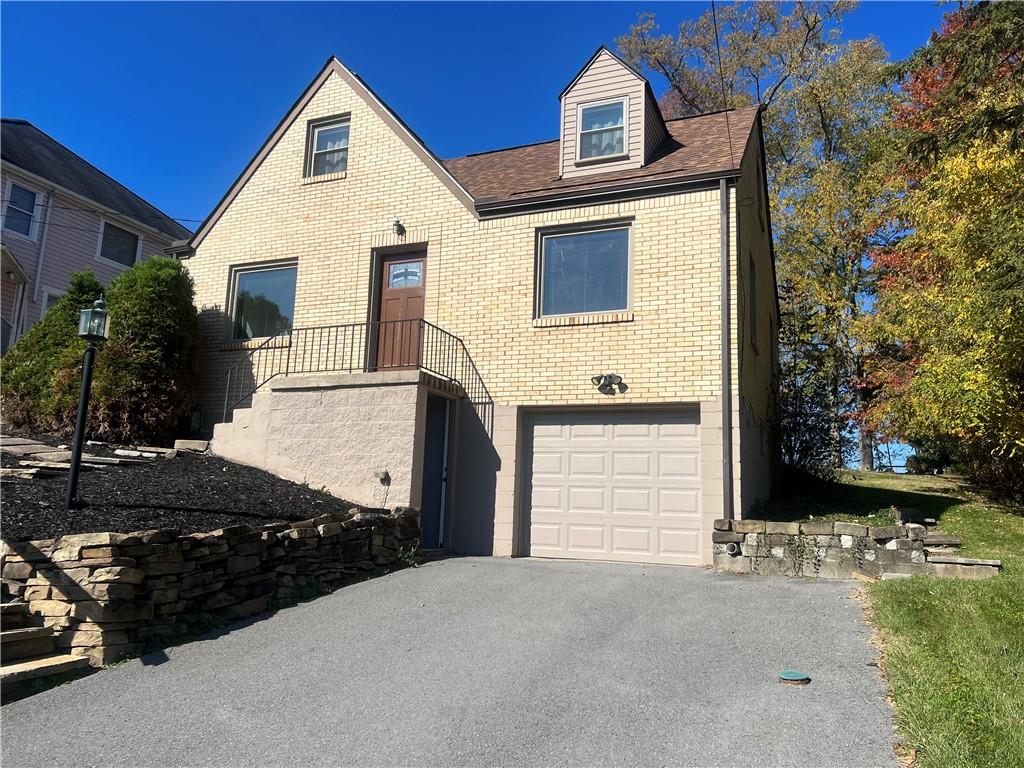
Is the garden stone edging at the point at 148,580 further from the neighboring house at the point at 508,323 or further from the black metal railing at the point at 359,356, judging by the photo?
the black metal railing at the point at 359,356

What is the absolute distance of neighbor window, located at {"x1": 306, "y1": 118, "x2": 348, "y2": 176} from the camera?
512 inches

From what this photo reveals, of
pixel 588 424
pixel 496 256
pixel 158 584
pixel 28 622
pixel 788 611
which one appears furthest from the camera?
pixel 496 256

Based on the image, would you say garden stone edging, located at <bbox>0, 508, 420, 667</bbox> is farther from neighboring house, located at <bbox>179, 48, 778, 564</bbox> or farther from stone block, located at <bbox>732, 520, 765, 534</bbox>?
stone block, located at <bbox>732, 520, 765, 534</bbox>

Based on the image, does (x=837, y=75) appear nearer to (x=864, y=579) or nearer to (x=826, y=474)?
(x=826, y=474)

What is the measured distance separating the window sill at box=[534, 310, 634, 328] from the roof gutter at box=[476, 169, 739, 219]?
183cm

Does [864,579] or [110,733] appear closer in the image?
[110,733]

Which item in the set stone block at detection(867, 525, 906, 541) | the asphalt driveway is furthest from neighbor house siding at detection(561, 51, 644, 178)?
the asphalt driveway

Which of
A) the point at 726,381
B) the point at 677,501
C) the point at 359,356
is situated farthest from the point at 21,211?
the point at 726,381

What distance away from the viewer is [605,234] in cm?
1082

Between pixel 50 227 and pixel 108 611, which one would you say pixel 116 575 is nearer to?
pixel 108 611

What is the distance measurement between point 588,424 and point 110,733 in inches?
286

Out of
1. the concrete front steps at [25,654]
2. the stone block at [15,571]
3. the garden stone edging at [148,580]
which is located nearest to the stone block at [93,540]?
the garden stone edging at [148,580]

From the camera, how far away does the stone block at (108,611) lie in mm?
5164

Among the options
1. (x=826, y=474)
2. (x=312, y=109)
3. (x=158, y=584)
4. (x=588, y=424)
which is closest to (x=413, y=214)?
(x=312, y=109)
